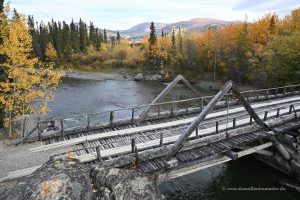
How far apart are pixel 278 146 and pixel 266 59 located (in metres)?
28.7

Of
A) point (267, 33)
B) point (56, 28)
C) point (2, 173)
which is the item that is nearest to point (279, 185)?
point (2, 173)

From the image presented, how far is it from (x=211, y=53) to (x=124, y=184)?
55876 mm

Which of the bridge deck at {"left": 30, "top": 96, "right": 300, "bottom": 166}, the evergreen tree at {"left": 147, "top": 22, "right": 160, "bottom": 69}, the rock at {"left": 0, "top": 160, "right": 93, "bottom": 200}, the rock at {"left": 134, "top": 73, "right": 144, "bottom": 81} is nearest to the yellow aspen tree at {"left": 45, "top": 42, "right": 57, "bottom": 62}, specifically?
the evergreen tree at {"left": 147, "top": 22, "right": 160, "bottom": 69}

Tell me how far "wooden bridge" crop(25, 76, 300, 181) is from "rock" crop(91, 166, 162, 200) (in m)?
2.34

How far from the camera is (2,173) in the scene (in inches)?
422

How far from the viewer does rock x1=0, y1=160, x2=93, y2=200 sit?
6.41 meters

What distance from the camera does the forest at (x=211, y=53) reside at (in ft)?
131

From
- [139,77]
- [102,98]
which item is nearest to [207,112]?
[102,98]

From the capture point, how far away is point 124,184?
718 centimetres

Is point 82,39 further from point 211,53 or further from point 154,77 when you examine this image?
point 211,53

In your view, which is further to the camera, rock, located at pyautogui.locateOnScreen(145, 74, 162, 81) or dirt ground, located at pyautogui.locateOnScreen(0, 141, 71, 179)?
rock, located at pyautogui.locateOnScreen(145, 74, 162, 81)

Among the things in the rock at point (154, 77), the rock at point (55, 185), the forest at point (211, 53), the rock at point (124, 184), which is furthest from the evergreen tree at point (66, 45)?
the rock at point (124, 184)

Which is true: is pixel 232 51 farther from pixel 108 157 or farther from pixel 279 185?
pixel 108 157

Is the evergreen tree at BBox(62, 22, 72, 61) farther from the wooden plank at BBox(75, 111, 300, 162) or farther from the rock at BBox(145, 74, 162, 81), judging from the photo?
the wooden plank at BBox(75, 111, 300, 162)
